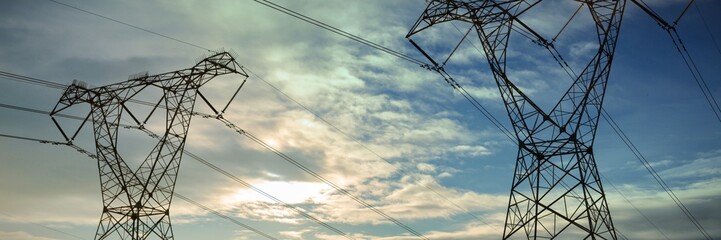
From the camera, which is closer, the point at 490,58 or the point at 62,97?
the point at 490,58

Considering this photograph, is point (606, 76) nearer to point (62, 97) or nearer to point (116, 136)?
point (116, 136)

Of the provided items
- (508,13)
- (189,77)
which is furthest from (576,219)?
(189,77)

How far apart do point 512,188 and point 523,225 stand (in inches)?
78.7

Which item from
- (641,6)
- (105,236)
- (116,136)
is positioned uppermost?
(641,6)

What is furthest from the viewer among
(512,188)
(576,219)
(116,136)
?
(116,136)

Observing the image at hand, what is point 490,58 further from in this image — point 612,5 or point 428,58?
point 612,5

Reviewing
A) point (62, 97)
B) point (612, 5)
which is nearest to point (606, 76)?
point (612, 5)

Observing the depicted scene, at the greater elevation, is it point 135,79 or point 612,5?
point 612,5

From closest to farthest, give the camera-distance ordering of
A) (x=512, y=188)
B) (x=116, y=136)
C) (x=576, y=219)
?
(x=576, y=219) < (x=512, y=188) < (x=116, y=136)

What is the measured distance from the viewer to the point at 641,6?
25.5 meters

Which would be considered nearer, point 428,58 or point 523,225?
point 523,225

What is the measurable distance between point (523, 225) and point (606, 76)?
27.7 feet

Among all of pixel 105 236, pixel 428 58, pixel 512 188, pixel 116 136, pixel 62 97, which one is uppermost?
pixel 428 58

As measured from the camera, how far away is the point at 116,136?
88.2 feet
